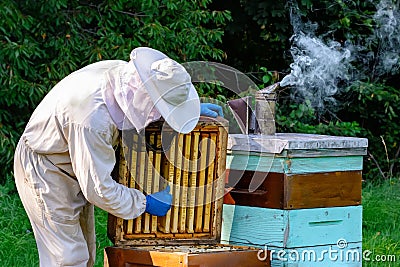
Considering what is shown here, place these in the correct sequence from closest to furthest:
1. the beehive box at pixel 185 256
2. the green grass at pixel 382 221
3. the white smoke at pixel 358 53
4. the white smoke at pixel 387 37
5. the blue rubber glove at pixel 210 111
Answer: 1. the beehive box at pixel 185 256
2. the blue rubber glove at pixel 210 111
3. the green grass at pixel 382 221
4. the white smoke at pixel 358 53
5. the white smoke at pixel 387 37

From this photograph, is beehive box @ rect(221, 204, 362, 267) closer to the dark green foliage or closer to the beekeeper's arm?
the beekeeper's arm

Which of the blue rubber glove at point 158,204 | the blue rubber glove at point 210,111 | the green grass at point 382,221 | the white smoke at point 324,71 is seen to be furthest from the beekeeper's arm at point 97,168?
the white smoke at point 324,71

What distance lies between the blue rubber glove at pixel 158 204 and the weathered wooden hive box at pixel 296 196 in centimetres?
36

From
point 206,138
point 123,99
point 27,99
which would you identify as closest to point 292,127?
point 27,99

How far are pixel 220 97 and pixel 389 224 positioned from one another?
1.51 m

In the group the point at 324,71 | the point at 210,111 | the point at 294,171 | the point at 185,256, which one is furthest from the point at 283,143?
the point at 324,71

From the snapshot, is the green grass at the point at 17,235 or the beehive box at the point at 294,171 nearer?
the beehive box at the point at 294,171

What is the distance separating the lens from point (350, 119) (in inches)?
297

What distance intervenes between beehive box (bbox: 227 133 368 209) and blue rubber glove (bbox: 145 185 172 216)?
0.36m

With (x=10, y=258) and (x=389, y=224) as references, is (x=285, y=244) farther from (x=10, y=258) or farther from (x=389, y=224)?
(x=389, y=224)

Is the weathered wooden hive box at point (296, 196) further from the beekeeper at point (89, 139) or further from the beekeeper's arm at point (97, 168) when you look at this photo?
the beekeeper's arm at point (97, 168)

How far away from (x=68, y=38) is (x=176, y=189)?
277 cm

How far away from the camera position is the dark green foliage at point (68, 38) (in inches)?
213

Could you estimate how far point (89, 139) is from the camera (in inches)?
112
